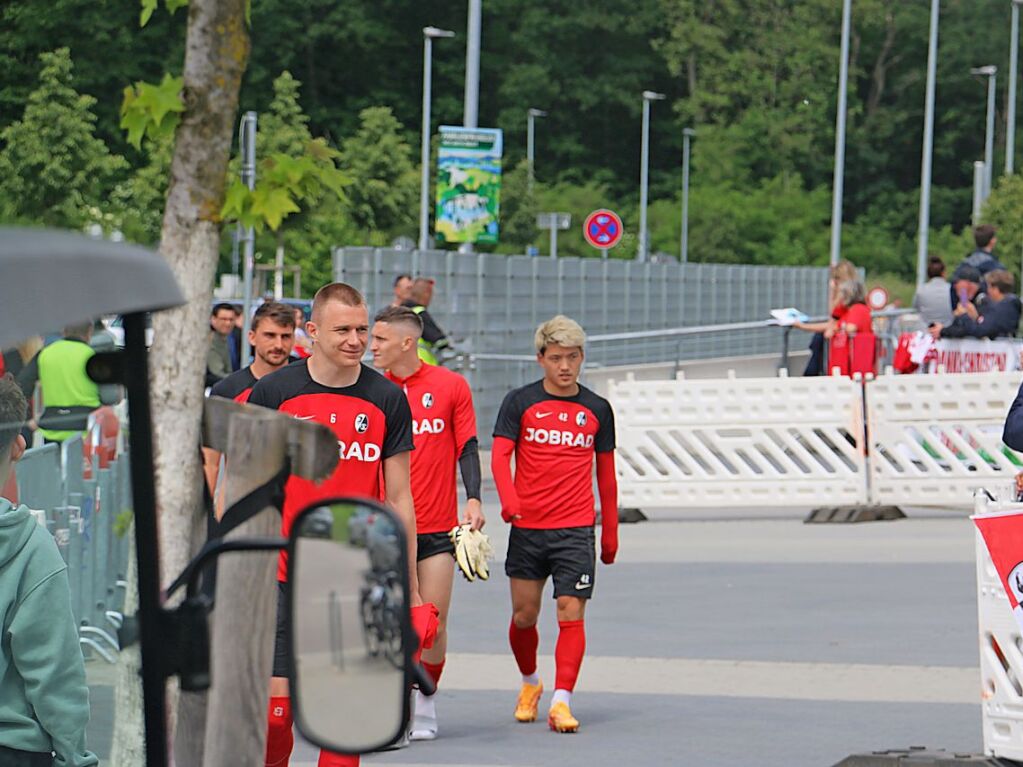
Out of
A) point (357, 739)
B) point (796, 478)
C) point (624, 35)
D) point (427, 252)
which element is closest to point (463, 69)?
point (624, 35)

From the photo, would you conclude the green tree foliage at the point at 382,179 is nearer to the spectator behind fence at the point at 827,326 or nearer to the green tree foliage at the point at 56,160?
the spectator behind fence at the point at 827,326

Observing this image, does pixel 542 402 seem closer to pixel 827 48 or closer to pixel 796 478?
pixel 796 478

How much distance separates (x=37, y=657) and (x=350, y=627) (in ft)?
2.83

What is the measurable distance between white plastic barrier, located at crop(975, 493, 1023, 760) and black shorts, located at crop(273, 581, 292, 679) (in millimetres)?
2503

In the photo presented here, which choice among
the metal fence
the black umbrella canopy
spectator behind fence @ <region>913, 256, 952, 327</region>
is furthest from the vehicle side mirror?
spectator behind fence @ <region>913, 256, 952, 327</region>

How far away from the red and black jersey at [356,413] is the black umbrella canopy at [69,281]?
3.89 meters

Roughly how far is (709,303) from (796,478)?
74.1 feet

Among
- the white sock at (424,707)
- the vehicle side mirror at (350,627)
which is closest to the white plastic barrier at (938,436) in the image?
the white sock at (424,707)

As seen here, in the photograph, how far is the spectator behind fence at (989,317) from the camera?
19094 millimetres

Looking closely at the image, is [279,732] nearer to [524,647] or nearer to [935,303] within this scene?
[524,647]

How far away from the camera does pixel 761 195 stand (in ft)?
267

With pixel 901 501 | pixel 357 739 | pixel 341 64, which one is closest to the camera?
pixel 357 739

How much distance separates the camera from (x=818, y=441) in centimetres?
1688

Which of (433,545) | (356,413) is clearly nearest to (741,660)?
(433,545)
